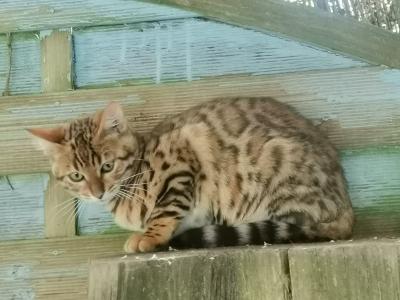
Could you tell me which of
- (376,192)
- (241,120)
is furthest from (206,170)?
(376,192)

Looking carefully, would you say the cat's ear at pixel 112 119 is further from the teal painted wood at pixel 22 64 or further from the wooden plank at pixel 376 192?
the wooden plank at pixel 376 192

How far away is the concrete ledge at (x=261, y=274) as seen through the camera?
1.19m

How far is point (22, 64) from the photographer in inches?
83.2

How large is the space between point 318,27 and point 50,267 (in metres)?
1.20

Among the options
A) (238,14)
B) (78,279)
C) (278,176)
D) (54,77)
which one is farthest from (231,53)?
(78,279)

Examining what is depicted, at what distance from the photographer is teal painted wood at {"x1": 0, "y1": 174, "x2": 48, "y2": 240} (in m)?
2.03

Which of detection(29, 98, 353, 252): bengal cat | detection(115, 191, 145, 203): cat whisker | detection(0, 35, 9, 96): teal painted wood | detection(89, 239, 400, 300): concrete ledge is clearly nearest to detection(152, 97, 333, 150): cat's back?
detection(29, 98, 353, 252): bengal cat

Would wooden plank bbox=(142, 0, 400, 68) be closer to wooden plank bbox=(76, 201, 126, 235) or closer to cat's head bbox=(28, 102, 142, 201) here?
cat's head bbox=(28, 102, 142, 201)

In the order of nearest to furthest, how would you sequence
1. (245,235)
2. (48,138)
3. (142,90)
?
(245,235)
(48,138)
(142,90)

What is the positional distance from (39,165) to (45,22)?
0.50 meters

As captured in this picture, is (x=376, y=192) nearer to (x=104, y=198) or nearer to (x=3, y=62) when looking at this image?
(x=104, y=198)

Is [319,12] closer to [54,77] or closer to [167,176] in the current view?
[167,176]

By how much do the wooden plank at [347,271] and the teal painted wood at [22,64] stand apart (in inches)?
49.4

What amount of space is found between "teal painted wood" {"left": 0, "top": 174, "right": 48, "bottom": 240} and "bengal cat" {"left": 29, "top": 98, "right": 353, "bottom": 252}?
10cm
